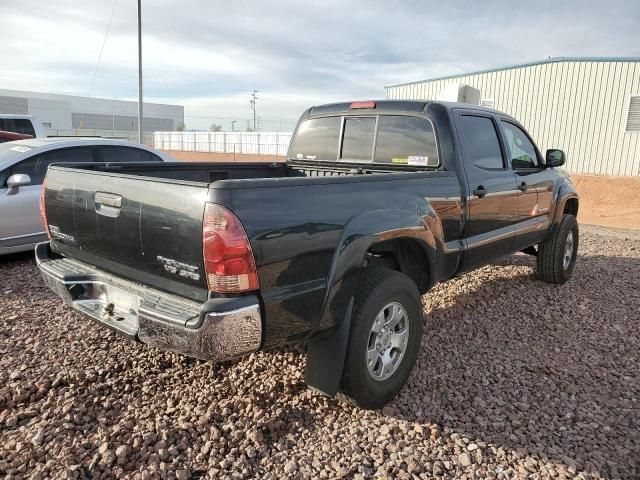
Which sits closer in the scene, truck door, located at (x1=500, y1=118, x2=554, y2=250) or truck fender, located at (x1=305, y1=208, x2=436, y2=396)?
truck fender, located at (x1=305, y1=208, x2=436, y2=396)

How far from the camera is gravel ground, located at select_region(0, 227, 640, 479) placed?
8.32 feet

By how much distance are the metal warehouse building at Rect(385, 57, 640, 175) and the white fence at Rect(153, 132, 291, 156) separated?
2231 centimetres

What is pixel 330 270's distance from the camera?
262 cm

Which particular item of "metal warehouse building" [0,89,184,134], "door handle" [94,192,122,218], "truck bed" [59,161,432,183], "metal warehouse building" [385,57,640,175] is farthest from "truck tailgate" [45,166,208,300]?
"metal warehouse building" [0,89,184,134]

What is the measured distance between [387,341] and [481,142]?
2.08m

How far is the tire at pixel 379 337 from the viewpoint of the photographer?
2.77m

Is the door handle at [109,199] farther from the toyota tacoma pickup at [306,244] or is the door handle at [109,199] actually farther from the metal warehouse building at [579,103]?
the metal warehouse building at [579,103]

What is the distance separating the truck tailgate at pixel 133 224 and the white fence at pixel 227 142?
35.5m

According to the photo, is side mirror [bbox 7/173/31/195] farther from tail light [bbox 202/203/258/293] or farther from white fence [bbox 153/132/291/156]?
white fence [bbox 153/132/291/156]

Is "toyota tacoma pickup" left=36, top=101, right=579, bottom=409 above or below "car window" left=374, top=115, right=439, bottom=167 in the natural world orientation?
below

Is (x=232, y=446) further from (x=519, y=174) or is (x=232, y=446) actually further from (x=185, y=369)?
(x=519, y=174)

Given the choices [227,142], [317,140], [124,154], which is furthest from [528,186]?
[227,142]

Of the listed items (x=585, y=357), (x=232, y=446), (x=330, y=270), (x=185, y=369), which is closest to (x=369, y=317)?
(x=330, y=270)

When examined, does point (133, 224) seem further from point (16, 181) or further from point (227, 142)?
point (227, 142)
